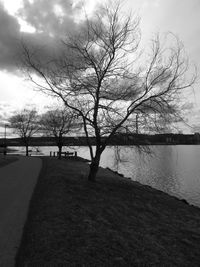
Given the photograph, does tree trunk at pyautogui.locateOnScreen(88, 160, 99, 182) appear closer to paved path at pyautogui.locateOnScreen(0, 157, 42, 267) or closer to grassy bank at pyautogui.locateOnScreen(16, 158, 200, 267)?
grassy bank at pyautogui.locateOnScreen(16, 158, 200, 267)

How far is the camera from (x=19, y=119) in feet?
179

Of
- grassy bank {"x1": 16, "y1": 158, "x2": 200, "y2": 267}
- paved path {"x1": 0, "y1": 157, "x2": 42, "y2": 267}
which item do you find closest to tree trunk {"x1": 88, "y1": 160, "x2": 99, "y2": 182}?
grassy bank {"x1": 16, "y1": 158, "x2": 200, "y2": 267}

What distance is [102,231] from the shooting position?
25.6 feet

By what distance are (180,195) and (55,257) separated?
17.5m

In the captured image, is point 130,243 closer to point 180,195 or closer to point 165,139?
point 165,139

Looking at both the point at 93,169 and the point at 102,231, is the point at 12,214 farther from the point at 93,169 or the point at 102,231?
the point at 93,169

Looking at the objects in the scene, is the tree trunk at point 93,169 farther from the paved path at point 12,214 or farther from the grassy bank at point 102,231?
the paved path at point 12,214

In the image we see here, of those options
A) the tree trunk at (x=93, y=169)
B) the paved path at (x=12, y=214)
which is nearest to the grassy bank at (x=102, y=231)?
the paved path at (x=12, y=214)

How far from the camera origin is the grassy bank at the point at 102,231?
6.00 m

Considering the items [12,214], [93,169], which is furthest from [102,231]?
[93,169]

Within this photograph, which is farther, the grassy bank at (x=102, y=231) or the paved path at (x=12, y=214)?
the grassy bank at (x=102, y=231)

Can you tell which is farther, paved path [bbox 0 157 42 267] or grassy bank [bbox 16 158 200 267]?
grassy bank [bbox 16 158 200 267]

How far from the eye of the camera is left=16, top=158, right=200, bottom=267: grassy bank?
600cm

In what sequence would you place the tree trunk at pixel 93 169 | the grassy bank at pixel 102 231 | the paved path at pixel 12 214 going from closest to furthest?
the paved path at pixel 12 214
the grassy bank at pixel 102 231
the tree trunk at pixel 93 169
